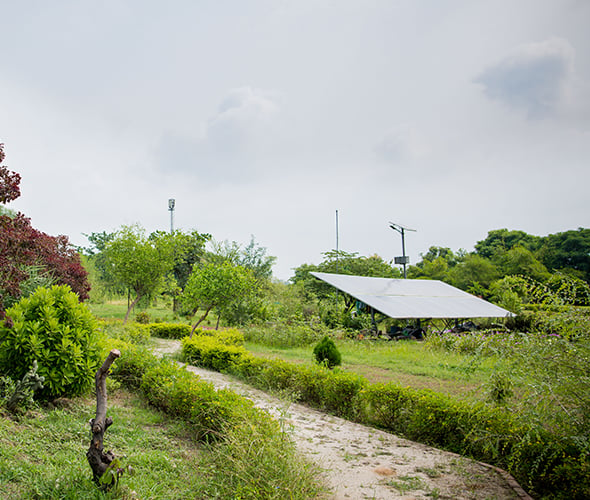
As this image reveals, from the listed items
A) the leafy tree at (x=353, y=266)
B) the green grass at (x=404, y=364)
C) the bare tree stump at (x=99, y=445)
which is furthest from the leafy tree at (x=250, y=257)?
the bare tree stump at (x=99, y=445)

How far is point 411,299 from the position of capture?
18062mm

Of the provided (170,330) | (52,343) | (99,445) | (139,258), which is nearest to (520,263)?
(170,330)

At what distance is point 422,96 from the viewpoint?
11.2 m

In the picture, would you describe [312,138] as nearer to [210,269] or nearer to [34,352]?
[210,269]

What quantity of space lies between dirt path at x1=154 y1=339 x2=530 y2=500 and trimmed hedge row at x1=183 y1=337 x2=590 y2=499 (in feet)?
0.76

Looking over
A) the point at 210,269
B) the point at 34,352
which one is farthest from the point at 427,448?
the point at 210,269

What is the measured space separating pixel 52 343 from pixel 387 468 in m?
4.26

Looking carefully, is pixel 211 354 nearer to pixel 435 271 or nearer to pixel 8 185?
pixel 8 185

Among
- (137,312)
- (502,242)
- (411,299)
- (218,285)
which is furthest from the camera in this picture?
(502,242)

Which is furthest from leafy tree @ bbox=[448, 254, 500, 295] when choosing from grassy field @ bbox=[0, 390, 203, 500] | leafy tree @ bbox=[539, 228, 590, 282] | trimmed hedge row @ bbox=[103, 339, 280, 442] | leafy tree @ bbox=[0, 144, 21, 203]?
leafy tree @ bbox=[0, 144, 21, 203]

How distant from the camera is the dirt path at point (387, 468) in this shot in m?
3.46

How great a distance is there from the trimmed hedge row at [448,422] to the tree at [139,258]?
1012 centimetres

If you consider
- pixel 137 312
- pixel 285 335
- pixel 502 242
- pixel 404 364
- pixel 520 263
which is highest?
pixel 502 242

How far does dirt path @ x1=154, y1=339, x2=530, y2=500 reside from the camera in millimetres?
3459
